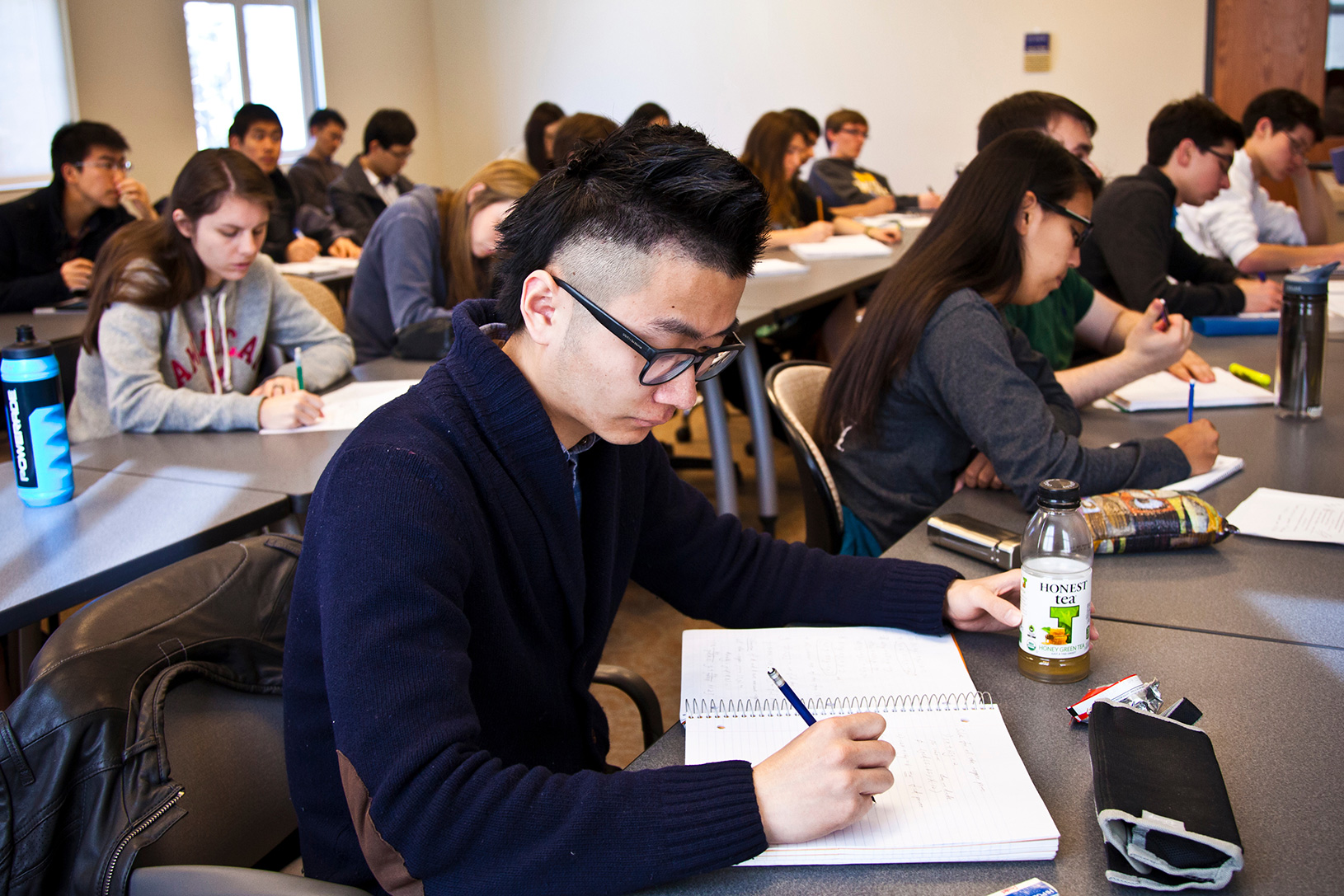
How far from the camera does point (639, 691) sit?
1.38 metres

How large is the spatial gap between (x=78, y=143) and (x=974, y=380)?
3812 mm

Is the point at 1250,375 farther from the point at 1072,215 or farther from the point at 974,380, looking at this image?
the point at 974,380

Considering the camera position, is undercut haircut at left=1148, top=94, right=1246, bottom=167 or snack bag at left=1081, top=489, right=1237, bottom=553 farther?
undercut haircut at left=1148, top=94, right=1246, bottom=167

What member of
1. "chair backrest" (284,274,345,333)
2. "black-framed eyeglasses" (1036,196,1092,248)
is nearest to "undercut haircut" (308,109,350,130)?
"chair backrest" (284,274,345,333)

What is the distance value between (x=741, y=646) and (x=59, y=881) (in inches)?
26.1

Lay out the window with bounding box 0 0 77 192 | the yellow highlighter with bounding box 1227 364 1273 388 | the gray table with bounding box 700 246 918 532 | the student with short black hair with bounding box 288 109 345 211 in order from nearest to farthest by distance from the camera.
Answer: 1. the yellow highlighter with bounding box 1227 364 1273 388
2. the gray table with bounding box 700 246 918 532
3. the window with bounding box 0 0 77 192
4. the student with short black hair with bounding box 288 109 345 211

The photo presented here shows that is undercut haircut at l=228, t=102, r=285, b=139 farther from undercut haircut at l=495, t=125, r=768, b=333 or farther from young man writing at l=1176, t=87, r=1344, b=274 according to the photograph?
undercut haircut at l=495, t=125, r=768, b=333

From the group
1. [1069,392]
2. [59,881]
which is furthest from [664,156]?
[1069,392]

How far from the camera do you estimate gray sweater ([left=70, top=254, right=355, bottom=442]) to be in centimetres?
208

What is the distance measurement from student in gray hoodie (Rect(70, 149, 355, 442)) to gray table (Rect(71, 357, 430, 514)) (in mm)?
53

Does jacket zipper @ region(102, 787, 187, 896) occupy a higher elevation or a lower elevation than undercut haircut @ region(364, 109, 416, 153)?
lower

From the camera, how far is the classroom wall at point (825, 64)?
276 inches

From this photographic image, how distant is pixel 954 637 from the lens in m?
1.18

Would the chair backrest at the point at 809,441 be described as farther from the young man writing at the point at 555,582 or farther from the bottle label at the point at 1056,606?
the bottle label at the point at 1056,606
